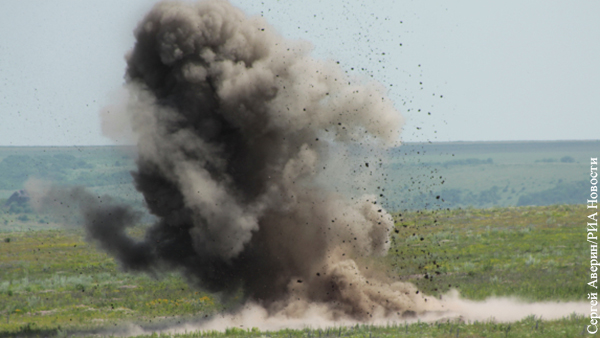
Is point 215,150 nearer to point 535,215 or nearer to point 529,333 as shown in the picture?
point 529,333

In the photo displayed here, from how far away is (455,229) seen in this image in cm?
7406

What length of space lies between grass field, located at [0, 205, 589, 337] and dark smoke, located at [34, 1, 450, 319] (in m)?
3.07

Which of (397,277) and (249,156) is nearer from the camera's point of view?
(249,156)

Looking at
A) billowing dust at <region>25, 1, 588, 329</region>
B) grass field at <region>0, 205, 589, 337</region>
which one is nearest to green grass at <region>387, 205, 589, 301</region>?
grass field at <region>0, 205, 589, 337</region>

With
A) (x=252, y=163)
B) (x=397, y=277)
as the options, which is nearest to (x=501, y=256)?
(x=397, y=277)

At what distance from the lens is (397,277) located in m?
42.4

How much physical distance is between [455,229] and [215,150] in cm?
4762

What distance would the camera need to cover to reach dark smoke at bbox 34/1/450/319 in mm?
31266

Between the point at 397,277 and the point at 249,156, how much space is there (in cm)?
1495

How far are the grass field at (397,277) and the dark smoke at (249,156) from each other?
3072 mm

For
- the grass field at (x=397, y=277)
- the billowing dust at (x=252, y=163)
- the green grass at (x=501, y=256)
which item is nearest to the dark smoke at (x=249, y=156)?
the billowing dust at (x=252, y=163)

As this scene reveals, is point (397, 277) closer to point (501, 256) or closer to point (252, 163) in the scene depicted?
point (501, 256)

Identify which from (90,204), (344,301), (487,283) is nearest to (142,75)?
(90,204)

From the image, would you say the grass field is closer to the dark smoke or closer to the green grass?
the green grass
